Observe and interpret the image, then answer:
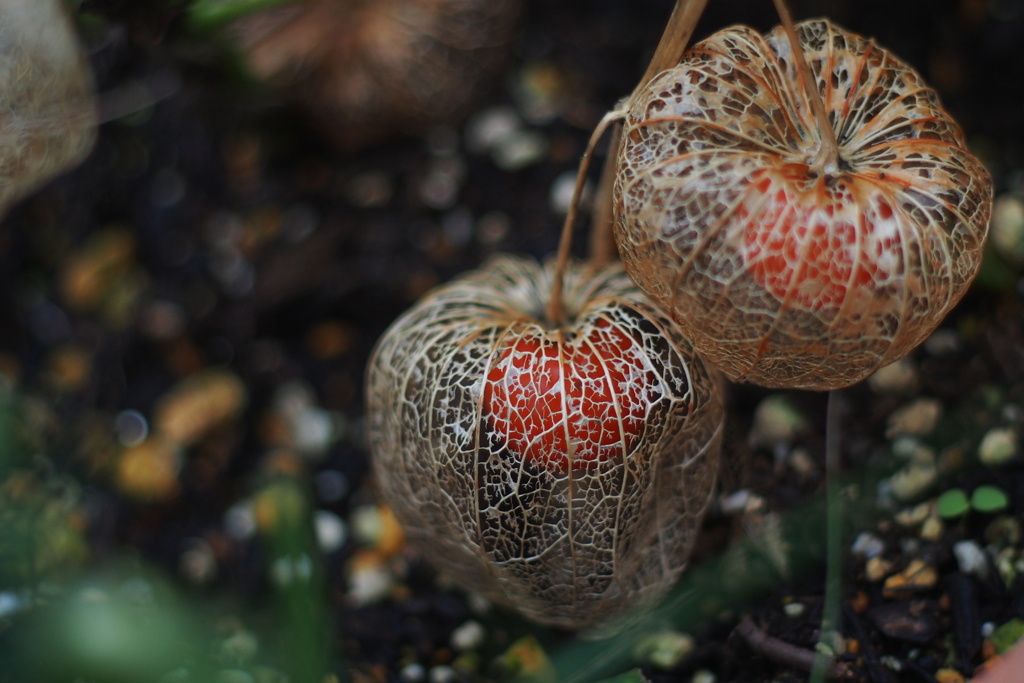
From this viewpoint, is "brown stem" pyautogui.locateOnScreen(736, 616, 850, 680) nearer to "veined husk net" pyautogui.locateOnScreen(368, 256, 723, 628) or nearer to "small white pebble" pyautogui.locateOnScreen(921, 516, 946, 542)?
"veined husk net" pyautogui.locateOnScreen(368, 256, 723, 628)

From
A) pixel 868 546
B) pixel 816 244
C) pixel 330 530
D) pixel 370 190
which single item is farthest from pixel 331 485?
pixel 816 244

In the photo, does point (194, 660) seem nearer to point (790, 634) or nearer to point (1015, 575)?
point (790, 634)

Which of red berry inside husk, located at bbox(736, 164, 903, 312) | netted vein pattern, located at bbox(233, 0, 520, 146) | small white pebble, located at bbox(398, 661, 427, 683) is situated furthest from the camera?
netted vein pattern, located at bbox(233, 0, 520, 146)

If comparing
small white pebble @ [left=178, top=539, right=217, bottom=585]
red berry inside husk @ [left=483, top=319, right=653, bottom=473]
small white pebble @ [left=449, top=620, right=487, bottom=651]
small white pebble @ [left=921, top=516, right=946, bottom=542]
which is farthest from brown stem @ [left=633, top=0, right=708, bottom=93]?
small white pebble @ [left=178, top=539, right=217, bottom=585]

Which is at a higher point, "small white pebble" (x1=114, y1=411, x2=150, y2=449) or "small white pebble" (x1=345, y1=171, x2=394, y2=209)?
"small white pebble" (x1=345, y1=171, x2=394, y2=209)

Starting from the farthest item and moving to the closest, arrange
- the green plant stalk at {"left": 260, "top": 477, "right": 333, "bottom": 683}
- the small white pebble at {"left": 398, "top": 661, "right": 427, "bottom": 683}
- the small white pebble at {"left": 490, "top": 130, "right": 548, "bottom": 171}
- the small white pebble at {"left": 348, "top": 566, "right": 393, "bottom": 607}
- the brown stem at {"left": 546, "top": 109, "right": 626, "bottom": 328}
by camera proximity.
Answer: the small white pebble at {"left": 490, "top": 130, "right": 548, "bottom": 171}
the small white pebble at {"left": 348, "top": 566, "right": 393, "bottom": 607}
the small white pebble at {"left": 398, "top": 661, "right": 427, "bottom": 683}
the green plant stalk at {"left": 260, "top": 477, "right": 333, "bottom": 683}
the brown stem at {"left": 546, "top": 109, "right": 626, "bottom": 328}

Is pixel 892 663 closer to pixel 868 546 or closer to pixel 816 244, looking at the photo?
pixel 868 546
